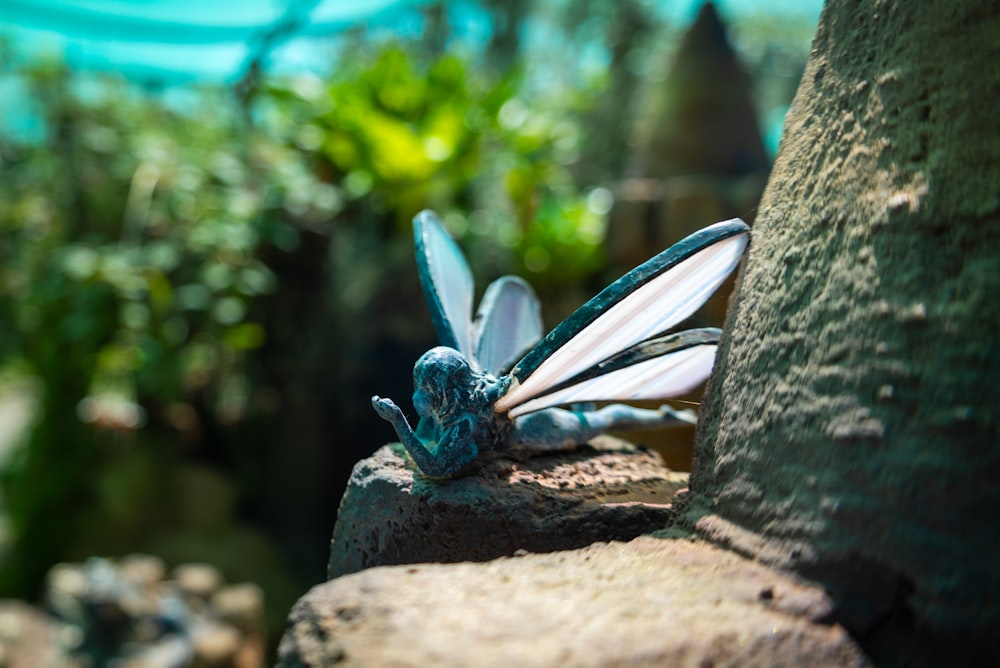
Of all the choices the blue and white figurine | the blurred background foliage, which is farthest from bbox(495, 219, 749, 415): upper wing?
the blurred background foliage

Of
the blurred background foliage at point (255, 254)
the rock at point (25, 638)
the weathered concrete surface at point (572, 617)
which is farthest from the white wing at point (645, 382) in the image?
the rock at point (25, 638)

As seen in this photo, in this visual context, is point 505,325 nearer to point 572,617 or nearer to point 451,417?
point 451,417

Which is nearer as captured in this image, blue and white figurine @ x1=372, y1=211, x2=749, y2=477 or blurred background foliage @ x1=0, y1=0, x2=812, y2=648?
blue and white figurine @ x1=372, y1=211, x2=749, y2=477

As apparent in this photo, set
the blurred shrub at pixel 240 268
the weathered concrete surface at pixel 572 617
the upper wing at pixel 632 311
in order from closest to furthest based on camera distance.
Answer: the weathered concrete surface at pixel 572 617
the upper wing at pixel 632 311
the blurred shrub at pixel 240 268

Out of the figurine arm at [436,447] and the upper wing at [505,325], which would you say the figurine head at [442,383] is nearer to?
the figurine arm at [436,447]

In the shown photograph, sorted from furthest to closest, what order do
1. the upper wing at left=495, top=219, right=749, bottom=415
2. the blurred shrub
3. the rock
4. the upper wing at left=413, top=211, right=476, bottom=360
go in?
the rock < the blurred shrub < the upper wing at left=413, top=211, right=476, bottom=360 < the upper wing at left=495, top=219, right=749, bottom=415

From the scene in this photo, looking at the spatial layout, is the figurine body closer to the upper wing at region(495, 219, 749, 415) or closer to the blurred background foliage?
the upper wing at region(495, 219, 749, 415)
